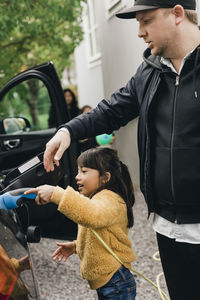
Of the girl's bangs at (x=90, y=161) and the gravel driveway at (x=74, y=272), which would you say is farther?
the gravel driveway at (x=74, y=272)

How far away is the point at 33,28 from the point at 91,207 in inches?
234

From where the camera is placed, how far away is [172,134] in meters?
1.85

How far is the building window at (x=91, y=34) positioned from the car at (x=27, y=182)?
7.16 metres

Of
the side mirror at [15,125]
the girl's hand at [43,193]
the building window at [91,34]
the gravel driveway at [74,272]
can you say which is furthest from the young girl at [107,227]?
the building window at [91,34]

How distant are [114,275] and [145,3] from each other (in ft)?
4.73

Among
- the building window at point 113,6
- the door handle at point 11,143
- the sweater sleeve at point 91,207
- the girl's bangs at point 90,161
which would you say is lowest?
the door handle at point 11,143

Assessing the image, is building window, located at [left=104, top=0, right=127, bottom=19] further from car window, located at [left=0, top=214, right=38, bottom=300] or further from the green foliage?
car window, located at [left=0, top=214, right=38, bottom=300]

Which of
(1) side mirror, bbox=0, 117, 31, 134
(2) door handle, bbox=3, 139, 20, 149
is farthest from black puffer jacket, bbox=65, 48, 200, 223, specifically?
(1) side mirror, bbox=0, 117, 31, 134

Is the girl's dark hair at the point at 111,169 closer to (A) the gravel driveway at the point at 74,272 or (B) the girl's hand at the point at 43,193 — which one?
(B) the girl's hand at the point at 43,193

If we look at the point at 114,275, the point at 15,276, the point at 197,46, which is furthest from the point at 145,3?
the point at 114,275

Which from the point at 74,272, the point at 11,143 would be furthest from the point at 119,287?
the point at 11,143

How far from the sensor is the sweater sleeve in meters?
2.04

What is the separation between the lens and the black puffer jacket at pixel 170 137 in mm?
1794

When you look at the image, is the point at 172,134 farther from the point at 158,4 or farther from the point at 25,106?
the point at 25,106
